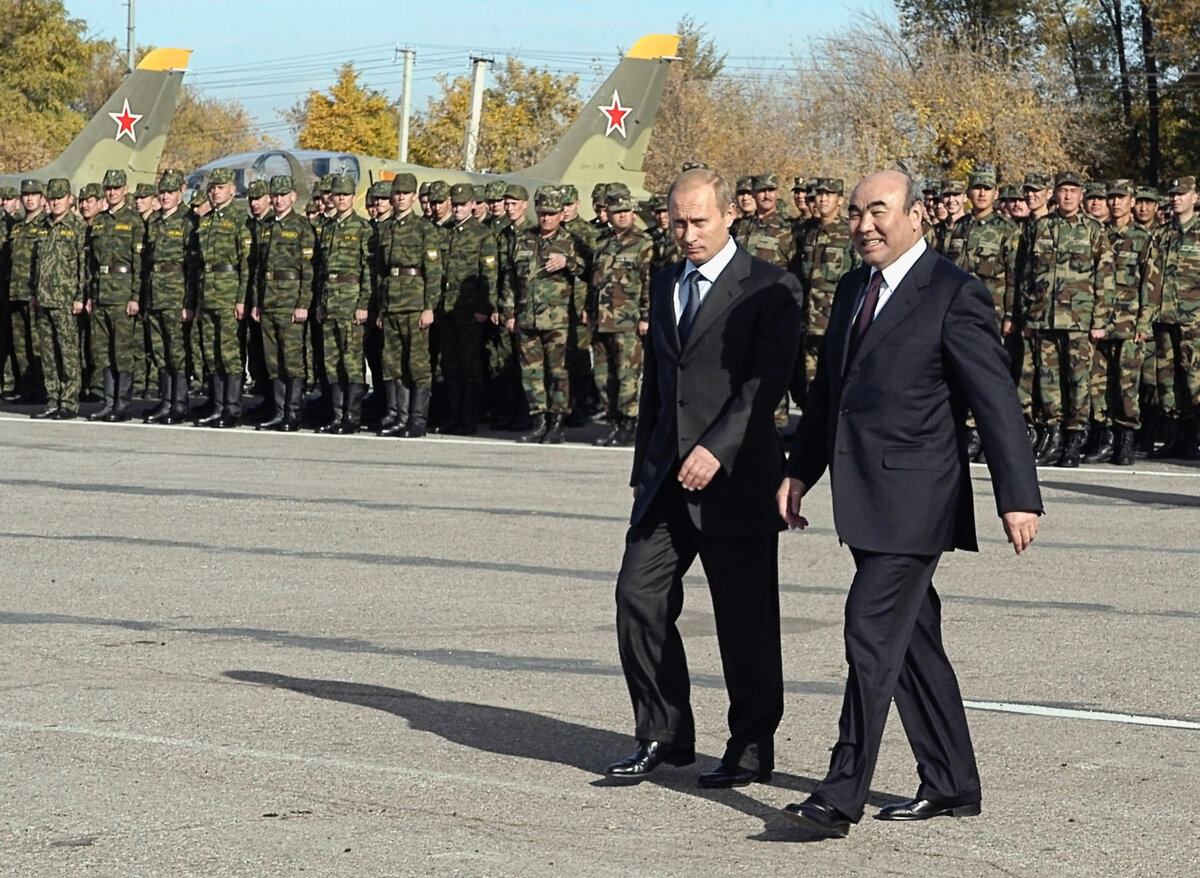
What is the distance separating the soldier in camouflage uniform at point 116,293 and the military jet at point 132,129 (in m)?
11.4

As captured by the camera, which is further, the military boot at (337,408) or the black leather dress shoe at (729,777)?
the military boot at (337,408)

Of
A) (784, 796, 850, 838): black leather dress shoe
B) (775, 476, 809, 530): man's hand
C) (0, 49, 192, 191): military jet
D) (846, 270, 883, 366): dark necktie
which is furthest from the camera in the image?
(0, 49, 192, 191): military jet

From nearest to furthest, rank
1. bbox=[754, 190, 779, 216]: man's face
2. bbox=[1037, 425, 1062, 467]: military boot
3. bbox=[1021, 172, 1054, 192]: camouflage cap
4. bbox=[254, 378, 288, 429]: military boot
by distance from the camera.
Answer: bbox=[1037, 425, 1062, 467]: military boot → bbox=[1021, 172, 1054, 192]: camouflage cap → bbox=[754, 190, 779, 216]: man's face → bbox=[254, 378, 288, 429]: military boot

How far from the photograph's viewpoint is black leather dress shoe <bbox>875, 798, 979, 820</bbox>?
5.78 meters

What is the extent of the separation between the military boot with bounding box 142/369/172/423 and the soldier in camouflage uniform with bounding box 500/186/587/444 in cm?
361

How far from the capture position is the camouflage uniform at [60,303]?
19.3 meters

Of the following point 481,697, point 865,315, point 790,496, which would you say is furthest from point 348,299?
point 865,315

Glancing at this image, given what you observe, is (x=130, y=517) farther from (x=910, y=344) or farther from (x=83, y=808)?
(x=910, y=344)

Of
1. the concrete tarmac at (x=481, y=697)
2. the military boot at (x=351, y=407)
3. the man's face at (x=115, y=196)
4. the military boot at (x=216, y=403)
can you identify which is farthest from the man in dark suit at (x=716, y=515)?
the man's face at (x=115, y=196)

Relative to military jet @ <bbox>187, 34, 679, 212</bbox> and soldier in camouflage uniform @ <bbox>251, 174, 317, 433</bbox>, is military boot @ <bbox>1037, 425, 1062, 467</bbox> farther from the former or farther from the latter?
military jet @ <bbox>187, 34, 679, 212</bbox>

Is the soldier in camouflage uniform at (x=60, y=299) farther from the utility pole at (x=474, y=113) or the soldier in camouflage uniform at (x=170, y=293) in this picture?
the utility pole at (x=474, y=113)

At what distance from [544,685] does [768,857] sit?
7.49 ft

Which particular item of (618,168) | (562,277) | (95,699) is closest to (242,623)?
(95,699)

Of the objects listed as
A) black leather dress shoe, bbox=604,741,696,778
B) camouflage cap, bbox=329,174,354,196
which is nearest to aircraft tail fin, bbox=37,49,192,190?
camouflage cap, bbox=329,174,354,196
